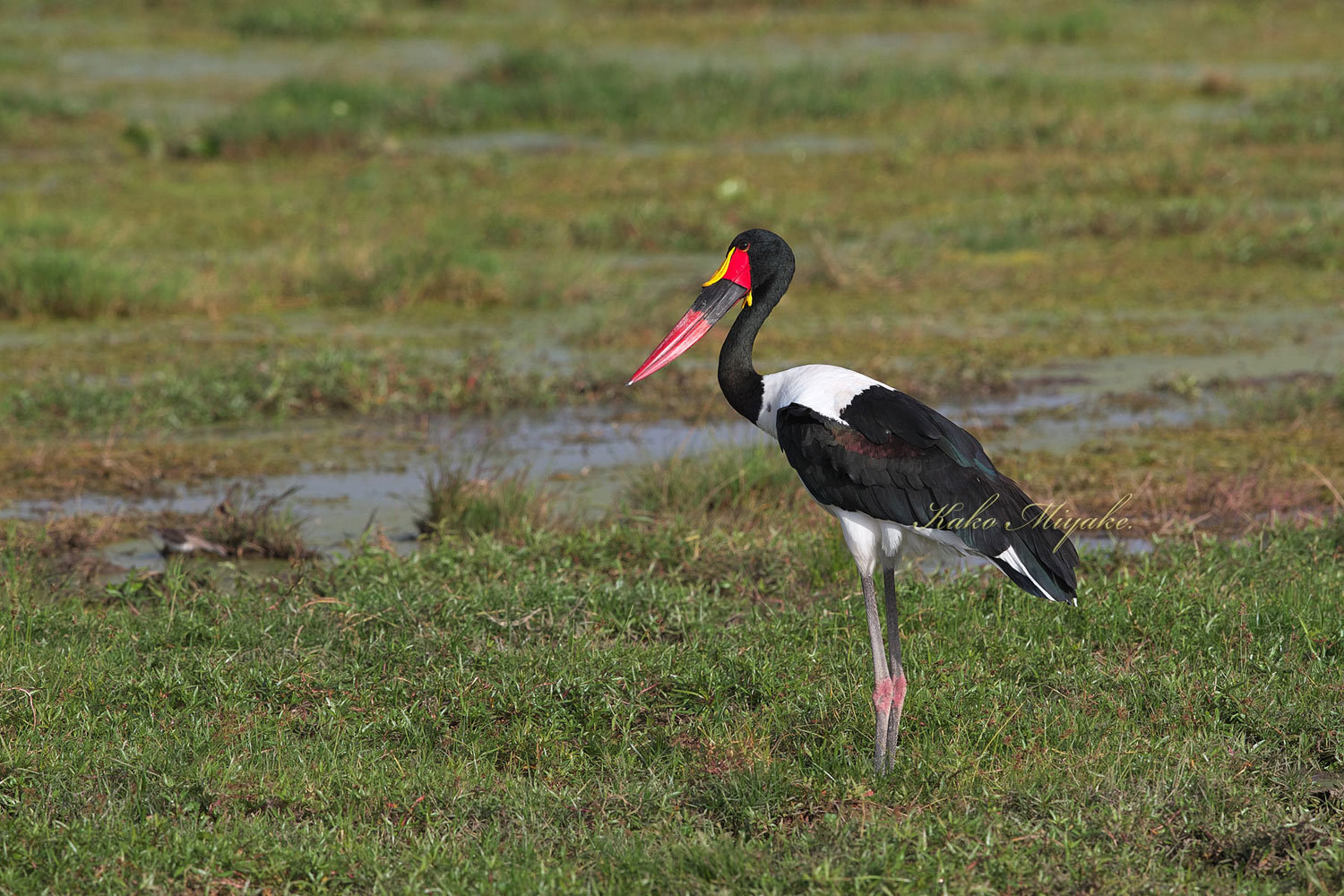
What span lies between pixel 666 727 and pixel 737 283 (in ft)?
4.08

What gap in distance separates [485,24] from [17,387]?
18.8m

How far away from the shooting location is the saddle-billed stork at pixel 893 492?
12.4 ft

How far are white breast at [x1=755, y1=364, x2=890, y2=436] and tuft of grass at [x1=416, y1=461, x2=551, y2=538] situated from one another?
186 centimetres

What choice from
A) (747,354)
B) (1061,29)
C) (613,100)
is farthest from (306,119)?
(1061,29)

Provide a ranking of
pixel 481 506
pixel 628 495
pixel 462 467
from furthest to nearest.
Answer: pixel 462 467 < pixel 628 495 < pixel 481 506

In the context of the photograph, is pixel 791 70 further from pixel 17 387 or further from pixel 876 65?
pixel 17 387

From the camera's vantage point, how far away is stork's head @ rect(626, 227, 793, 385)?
443 centimetres

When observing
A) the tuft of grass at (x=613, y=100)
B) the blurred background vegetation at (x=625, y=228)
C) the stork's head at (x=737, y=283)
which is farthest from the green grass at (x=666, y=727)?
the tuft of grass at (x=613, y=100)

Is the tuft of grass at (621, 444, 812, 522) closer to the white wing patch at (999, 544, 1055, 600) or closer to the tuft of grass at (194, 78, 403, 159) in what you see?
the white wing patch at (999, 544, 1055, 600)

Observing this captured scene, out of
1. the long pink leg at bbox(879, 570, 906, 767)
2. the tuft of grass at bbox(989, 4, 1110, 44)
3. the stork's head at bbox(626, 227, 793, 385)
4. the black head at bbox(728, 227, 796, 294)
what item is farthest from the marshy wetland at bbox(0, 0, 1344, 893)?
the tuft of grass at bbox(989, 4, 1110, 44)

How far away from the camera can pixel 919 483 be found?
3.82 metres

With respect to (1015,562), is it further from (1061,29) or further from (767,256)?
(1061,29)

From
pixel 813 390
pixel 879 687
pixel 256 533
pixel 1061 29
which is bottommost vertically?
pixel 256 533

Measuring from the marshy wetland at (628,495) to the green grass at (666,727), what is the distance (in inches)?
0.6
